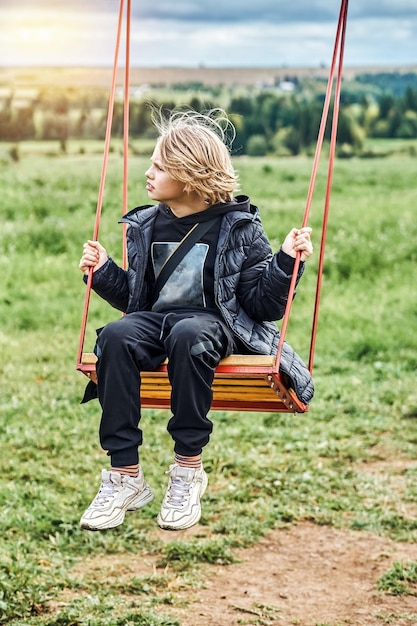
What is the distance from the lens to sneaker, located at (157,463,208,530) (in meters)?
3.68

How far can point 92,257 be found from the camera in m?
4.03

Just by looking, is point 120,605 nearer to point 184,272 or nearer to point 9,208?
point 184,272

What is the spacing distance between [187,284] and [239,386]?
1.42ft

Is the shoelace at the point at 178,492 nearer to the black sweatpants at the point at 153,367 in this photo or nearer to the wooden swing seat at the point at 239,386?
the black sweatpants at the point at 153,367

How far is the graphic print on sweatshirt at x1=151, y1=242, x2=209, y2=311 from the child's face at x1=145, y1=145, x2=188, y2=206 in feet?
0.70

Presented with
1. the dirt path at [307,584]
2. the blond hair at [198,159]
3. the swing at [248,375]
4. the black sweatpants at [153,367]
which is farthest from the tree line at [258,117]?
the black sweatpants at [153,367]

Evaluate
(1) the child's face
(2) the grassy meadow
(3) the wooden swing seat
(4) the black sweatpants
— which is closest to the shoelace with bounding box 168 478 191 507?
(4) the black sweatpants

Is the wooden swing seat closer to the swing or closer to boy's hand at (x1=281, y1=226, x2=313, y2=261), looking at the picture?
the swing

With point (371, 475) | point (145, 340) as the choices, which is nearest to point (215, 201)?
point (145, 340)

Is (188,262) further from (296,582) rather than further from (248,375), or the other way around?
(296,582)

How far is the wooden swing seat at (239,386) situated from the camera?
3664 mm

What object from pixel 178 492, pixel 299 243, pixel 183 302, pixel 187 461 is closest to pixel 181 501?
pixel 178 492

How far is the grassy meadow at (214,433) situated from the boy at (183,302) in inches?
64.7

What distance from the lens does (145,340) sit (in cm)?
378
